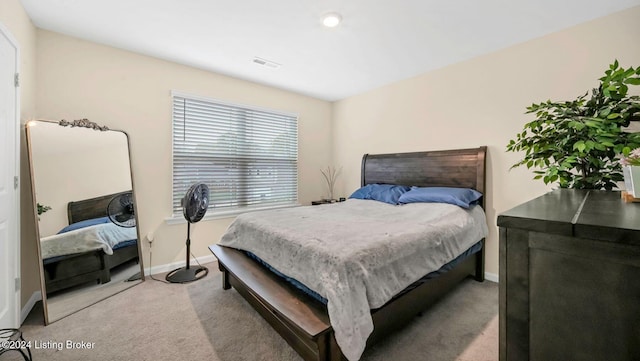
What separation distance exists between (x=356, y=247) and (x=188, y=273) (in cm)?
228

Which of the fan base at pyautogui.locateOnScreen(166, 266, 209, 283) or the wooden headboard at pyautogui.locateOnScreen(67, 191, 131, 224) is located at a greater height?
the wooden headboard at pyautogui.locateOnScreen(67, 191, 131, 224)

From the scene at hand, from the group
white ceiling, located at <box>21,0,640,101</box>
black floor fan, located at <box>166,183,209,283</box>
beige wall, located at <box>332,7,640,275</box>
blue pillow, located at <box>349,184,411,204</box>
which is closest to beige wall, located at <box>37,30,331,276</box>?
white ceiling, located at <box>21,0,640,101</box>

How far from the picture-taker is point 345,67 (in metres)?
3.23

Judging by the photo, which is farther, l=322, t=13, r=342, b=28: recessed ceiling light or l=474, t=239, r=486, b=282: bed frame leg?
l=474, t=239, r=486, b=282: bed frame leg

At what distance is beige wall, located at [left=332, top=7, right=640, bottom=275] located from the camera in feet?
7.41

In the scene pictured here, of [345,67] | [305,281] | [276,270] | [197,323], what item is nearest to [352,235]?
[305,281]

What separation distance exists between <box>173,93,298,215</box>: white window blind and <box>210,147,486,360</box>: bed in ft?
3.72

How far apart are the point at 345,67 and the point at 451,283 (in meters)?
2.68

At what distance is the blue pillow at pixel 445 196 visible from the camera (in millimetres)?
2701

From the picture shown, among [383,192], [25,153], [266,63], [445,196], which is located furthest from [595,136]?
[25,153]

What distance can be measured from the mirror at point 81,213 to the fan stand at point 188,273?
1.11 ft

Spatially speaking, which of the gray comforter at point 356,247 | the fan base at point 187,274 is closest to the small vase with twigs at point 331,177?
the gray comforter at point 356,247

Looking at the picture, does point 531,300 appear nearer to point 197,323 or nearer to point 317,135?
point 197,323

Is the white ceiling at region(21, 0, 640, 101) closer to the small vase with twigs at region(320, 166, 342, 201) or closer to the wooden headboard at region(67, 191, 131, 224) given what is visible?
the wooden headboard at region(67, 191, 131, 224)
